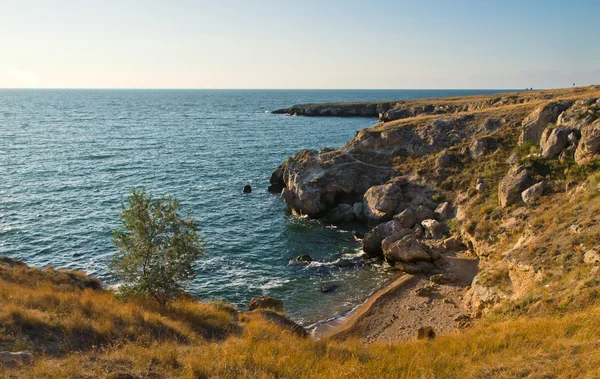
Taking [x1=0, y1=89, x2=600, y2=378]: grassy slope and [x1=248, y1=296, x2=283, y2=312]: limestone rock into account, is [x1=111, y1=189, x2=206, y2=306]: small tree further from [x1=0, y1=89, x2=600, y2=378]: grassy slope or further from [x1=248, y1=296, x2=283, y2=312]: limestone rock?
[x1=248, y1=296, x2=283, y2=312]: limestone rock

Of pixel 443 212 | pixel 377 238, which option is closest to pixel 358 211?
pixel 377 238

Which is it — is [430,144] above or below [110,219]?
above

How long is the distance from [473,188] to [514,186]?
6.16 m

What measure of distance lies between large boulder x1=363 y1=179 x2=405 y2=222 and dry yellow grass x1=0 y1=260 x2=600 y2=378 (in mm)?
26454

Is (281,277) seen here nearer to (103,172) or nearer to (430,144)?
(430,144)

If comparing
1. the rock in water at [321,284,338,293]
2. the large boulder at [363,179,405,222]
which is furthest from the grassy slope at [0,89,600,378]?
the large boulder at [363,179,405,222]

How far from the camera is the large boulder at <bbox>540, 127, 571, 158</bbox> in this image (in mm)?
41031

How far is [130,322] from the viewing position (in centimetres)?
1823

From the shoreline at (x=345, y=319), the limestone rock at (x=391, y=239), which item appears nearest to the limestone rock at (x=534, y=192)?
the limestone rock at (x=391, y=239)

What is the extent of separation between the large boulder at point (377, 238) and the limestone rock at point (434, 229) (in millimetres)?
3259

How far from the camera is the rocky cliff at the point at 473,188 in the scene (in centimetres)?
2859

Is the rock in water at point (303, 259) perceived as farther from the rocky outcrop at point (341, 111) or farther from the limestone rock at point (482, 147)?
the rocky outcrop at point (341, 111)

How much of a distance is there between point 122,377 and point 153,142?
310 ft

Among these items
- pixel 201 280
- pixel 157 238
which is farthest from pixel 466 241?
pixel 157 238
